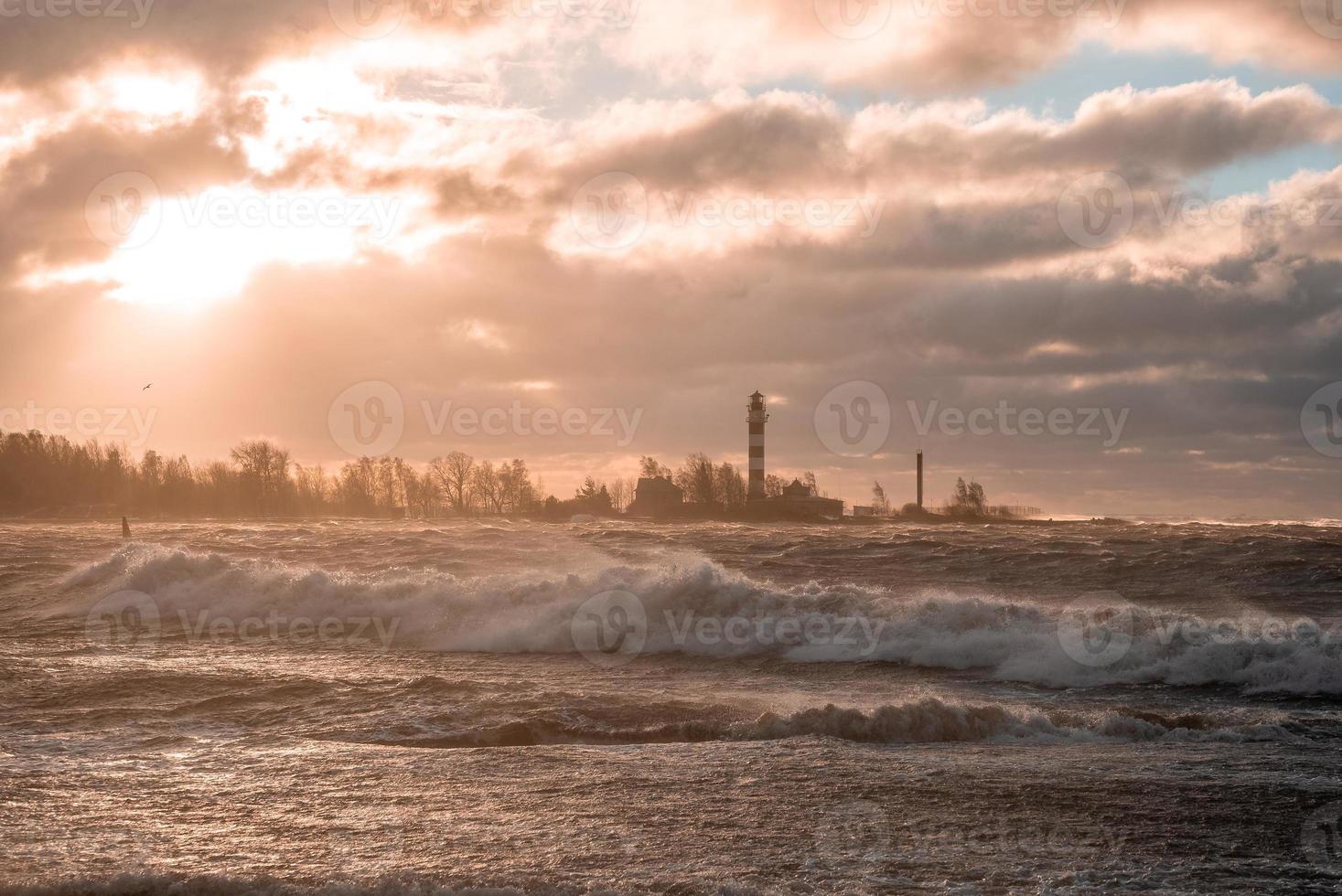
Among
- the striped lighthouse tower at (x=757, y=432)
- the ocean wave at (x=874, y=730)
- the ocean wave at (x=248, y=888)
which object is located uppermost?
the striped lighthouse tower at (x=757, y=432)

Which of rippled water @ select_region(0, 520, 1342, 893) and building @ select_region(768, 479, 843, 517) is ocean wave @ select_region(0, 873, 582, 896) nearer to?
rippled water @ select_region(0, 520, 1342, 893)

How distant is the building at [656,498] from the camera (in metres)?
126

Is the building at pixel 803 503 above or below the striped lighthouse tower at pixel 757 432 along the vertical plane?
below

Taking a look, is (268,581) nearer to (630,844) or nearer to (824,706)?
(824,706)

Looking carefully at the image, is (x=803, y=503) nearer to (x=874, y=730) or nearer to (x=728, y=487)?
(x=728, y=487)

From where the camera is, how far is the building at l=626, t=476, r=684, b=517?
415 ft

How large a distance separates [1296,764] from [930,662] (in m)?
8.83

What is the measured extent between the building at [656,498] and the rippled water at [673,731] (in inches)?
3829

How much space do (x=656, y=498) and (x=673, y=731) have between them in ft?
378

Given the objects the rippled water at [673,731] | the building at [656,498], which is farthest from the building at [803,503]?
the rippled water at [673,731]

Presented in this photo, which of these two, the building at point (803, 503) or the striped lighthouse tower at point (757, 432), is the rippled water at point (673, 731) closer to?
the striped lighthouse tower at point (757, 432)

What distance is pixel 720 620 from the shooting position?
23.2 metres

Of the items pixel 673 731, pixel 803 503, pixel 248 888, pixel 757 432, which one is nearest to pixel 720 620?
pixel 673 731

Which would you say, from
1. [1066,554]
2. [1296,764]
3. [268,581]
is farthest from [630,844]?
[1066,554]
